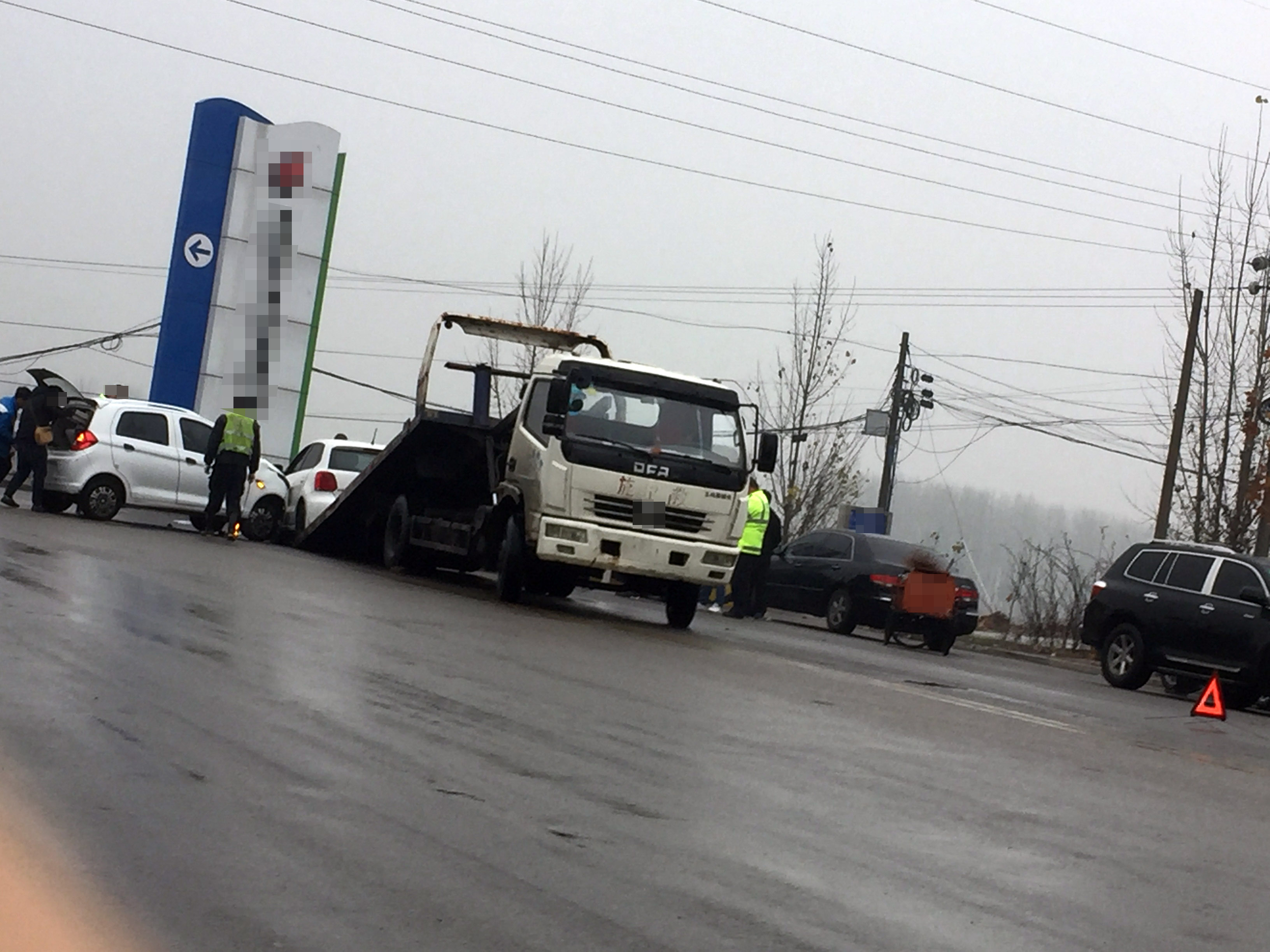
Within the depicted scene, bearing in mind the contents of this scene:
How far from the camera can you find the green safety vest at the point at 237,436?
22422mm

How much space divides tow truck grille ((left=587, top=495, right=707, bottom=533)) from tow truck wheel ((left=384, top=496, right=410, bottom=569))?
482 cm

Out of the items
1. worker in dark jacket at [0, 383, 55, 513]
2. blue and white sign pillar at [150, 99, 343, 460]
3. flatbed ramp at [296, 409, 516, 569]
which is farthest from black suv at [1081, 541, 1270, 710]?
blue and white sign pillar at [150, 99, 343, 460]

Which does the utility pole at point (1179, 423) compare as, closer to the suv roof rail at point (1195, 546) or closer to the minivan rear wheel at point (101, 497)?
the suv roof rail at point (1195, 546)

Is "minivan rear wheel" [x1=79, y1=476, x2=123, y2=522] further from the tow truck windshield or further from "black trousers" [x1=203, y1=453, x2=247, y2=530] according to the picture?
the tow truck windshield

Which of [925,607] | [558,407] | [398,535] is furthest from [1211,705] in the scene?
[398,535]

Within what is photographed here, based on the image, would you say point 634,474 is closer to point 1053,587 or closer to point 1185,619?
point 1185,619

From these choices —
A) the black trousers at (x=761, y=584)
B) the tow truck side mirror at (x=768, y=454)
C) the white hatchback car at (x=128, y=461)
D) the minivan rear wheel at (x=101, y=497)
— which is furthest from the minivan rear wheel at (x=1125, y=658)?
the minivan rear wheel at (x=101, y=497)

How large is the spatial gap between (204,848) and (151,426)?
1971 centimetres

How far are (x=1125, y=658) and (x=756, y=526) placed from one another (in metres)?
5.37

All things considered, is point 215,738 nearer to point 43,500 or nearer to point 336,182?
point 43,500

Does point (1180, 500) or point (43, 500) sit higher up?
point (1180, 500)

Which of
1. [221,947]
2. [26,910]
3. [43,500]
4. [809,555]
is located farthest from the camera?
[809,555]

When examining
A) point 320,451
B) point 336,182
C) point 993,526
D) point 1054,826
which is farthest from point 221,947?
point 993,526

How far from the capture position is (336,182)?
43.0 meters
